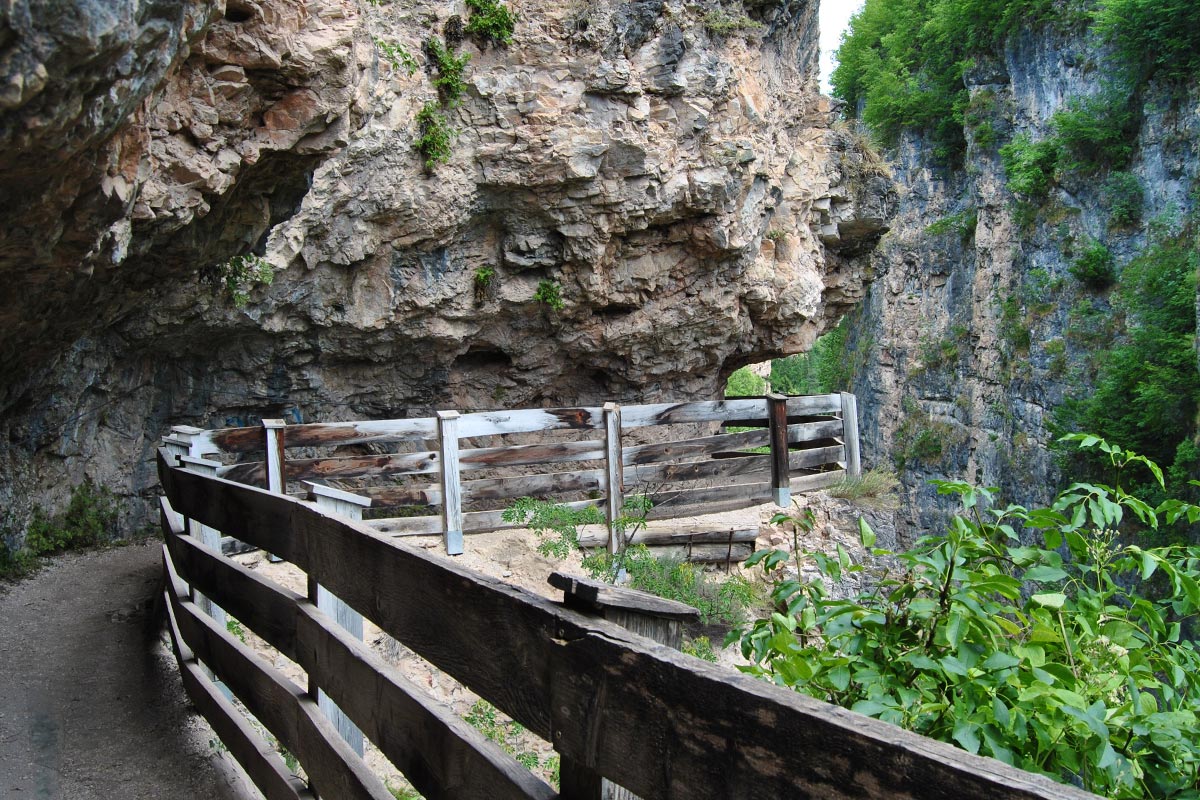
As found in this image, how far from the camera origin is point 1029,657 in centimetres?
152

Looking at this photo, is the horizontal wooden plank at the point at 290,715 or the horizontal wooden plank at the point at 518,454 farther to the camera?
the horizontal wooden plank at the point at 518,454

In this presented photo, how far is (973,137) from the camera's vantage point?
1471 inches

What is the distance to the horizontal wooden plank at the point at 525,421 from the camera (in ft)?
22.4

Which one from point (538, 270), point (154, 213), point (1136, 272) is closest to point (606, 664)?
point (154, 213)

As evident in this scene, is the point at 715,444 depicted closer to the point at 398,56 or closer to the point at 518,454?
the point at 518,454

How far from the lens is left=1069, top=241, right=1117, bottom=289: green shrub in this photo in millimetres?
30125

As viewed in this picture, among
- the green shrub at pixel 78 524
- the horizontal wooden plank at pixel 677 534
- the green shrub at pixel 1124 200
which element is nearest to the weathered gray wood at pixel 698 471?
the horizontal wooden plank at pixel 677 534

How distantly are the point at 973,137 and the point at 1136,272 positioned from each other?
1191 cm

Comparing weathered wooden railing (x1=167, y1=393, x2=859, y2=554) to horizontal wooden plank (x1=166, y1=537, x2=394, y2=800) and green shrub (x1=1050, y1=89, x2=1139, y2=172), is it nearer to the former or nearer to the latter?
horizontal wooden plank (x1=166, y1=537, x2=394, y2=800)

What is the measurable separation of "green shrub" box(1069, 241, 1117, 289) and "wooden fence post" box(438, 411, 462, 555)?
3056cm

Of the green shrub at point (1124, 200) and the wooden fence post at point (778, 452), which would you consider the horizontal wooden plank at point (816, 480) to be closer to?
the wooden fence post at point (778, 452)

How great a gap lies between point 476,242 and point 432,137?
4.91 feet

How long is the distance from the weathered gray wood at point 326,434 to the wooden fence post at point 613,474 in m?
1.60

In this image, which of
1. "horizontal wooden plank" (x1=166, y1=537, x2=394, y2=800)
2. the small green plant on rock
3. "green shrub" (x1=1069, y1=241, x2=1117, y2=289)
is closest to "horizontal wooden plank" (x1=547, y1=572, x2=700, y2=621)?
"horizontal wooden plank" (x1=166, y1=537, x2=394, y2=800)
